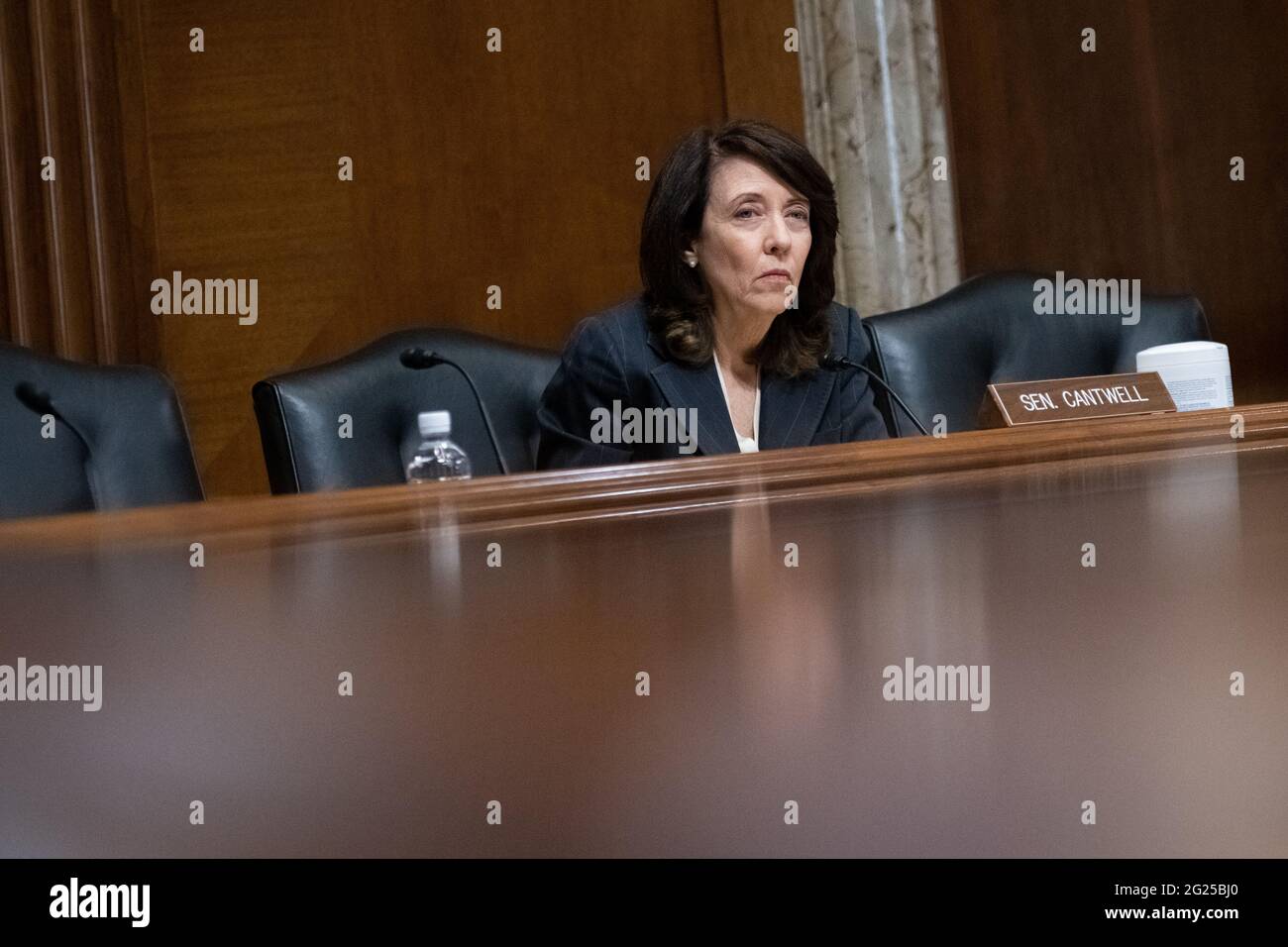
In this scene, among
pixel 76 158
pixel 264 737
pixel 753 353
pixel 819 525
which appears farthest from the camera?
pixel 76 158

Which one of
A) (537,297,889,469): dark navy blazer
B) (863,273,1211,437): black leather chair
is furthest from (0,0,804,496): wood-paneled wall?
(537,297,889,469): dark navy blazer

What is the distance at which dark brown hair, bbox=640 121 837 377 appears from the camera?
7.61 feet

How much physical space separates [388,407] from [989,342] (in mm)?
1067

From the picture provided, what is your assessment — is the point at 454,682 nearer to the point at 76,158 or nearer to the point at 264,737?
the point at 264,737

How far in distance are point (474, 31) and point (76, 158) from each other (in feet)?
3.06

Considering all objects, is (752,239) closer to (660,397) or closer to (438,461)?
(660,397)

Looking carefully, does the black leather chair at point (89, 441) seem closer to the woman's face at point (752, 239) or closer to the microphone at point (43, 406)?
the microphone at point (43, 406)

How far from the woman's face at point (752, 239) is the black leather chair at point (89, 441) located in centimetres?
89

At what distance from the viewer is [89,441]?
209 centimetres

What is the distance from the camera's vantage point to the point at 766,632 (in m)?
0.98

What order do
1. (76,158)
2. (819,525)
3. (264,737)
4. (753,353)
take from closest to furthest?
(264,737) → (819,525) → (753,353) → (76,158)

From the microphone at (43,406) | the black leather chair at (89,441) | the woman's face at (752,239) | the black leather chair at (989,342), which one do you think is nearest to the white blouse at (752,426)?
the woman's face at (752,239)

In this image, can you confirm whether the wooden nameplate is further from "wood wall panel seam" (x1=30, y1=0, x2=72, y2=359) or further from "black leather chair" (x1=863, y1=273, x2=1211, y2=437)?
"wood wall panel seam" (x1=30, y1=0, x2=72, y2=359)
